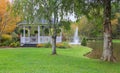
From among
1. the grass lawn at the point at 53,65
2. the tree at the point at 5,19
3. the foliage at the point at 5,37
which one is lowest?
the grass lawn at the point at 53,65

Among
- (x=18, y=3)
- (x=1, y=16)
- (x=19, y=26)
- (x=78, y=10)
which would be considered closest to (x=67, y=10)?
(x=78, y=10)

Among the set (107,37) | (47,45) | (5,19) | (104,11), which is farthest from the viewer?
(47,45)

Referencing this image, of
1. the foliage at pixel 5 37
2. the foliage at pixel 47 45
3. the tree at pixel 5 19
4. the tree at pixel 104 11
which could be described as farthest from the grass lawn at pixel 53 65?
the foliage at pixel 5 37

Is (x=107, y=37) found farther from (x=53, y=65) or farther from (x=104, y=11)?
(x=53, y=65)

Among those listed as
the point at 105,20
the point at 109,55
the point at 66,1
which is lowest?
the point at 109,55

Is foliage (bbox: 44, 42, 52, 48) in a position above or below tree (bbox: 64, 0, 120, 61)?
below

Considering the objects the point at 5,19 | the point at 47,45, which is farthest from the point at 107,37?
the point at 5,19

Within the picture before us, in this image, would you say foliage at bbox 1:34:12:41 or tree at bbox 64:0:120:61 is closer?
tree at bbox 64:0:120:61

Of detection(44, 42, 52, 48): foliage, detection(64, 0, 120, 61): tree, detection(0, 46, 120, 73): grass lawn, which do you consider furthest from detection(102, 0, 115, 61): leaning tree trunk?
detection(44, 42, 52, 48): foliage

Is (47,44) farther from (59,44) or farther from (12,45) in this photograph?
(12,45)

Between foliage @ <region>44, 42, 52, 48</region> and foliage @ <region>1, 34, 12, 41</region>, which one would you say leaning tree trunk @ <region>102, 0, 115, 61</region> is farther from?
foliage @ <region>1, 34, 12, 41</region>

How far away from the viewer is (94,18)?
24.2 metres

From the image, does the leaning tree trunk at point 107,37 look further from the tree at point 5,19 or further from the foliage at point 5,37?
the foliage at point 5,37

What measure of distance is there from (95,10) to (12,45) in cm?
1821
